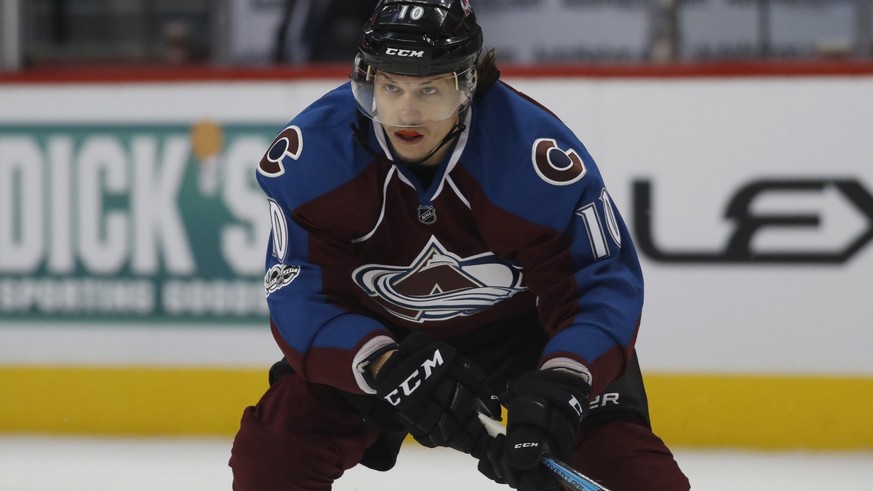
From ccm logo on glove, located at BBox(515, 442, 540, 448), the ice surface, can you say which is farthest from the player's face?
the ice surface

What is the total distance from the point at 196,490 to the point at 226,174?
110 cm

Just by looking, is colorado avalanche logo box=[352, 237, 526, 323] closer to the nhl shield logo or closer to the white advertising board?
the nhl shield logo

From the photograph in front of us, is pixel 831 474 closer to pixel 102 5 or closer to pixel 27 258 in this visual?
pixel 27 258

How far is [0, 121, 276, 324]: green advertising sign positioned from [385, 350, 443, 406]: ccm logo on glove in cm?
209

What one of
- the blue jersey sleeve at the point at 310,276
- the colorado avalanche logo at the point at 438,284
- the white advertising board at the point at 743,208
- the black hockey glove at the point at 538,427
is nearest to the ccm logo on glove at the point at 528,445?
the black hockey glove at the point at 538,427

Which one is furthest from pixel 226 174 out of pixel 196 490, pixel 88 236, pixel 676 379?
pixel 676 379

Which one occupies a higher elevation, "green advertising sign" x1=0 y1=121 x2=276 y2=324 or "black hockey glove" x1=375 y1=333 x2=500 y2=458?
"black hockey glove" x1=375 y1=333 x2=500 y2=458

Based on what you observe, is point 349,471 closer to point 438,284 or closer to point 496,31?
point 438,284

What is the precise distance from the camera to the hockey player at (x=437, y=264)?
1856 millimetres

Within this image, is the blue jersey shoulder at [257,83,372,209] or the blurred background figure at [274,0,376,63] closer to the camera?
the blue jersey shoulder at [257,83,372,209]

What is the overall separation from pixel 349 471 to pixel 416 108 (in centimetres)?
170

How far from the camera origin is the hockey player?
1856 mm

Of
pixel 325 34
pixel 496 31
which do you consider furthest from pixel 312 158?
pixel 496 31

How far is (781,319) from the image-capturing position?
3.70 m
